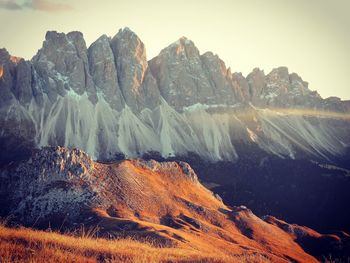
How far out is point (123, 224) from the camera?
6312 cm

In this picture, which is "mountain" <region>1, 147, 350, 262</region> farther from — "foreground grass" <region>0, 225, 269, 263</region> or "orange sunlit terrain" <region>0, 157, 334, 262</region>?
"foreground grass" <region>0, 225, 269, 263</region>

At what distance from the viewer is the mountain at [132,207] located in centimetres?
6688

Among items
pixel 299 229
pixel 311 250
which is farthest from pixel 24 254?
pixel 299 229

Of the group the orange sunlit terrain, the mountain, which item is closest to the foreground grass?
the orange sunlit terrain

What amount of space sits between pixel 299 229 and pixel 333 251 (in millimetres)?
9516

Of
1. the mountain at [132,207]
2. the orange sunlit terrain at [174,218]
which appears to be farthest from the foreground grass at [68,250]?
the mountain at [132,207]

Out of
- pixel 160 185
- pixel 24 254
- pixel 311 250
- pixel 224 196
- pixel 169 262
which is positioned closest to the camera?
pixel 24 254

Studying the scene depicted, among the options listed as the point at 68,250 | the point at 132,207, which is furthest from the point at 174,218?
the point at 68,250

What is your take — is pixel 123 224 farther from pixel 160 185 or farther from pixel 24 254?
pixel 24 254

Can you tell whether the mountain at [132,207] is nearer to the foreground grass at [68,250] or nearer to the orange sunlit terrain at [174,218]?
the orange sunlit terrain at [174,218]

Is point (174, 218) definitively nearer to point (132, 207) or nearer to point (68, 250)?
point (132, 207)

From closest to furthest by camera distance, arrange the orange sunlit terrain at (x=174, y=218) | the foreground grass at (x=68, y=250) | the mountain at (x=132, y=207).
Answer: the foreground grass at (x=68, y=250)
the orange sunlit terrain at (x=174, y=218)
the mountain at (x=132, y=207)

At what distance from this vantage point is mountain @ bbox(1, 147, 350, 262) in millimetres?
66875

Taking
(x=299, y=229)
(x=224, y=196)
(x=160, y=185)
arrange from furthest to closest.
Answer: (x=224, y=196), (x=299, y=229), (x=160, y=185)
